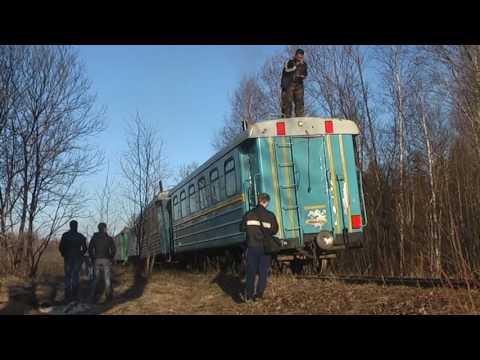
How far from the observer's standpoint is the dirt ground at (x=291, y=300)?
6172 mm

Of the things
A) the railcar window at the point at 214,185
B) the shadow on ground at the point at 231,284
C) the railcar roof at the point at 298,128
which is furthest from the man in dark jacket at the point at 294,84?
the shadow on ground at the point at 231,284

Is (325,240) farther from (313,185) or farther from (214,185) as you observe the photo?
(214,185)

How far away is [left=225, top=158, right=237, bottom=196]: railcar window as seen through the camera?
1070cm

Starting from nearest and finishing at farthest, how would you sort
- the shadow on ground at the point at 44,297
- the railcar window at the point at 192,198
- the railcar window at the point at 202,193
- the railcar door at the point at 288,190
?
the shadow on ground at the point at 44,297, the railcar door at the point at 288,190, the railcar window at the point at 202,193, the railcar window at the point at 192,198

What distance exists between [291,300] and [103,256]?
4842 mm

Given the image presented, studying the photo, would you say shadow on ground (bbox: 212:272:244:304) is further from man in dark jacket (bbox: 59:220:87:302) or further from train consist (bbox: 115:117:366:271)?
man in dark jacket (bbox: 59:220:87:302)

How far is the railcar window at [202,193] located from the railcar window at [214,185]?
0.67m

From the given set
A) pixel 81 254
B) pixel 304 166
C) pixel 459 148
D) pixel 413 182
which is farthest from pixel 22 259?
pixel 459 148

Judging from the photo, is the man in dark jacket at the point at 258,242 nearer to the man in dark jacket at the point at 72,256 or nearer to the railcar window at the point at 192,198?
the man in dark jacket at the point at 72,256

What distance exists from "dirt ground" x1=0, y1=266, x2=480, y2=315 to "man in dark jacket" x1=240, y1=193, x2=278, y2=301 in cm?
33

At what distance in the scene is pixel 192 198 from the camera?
14.8 metres
